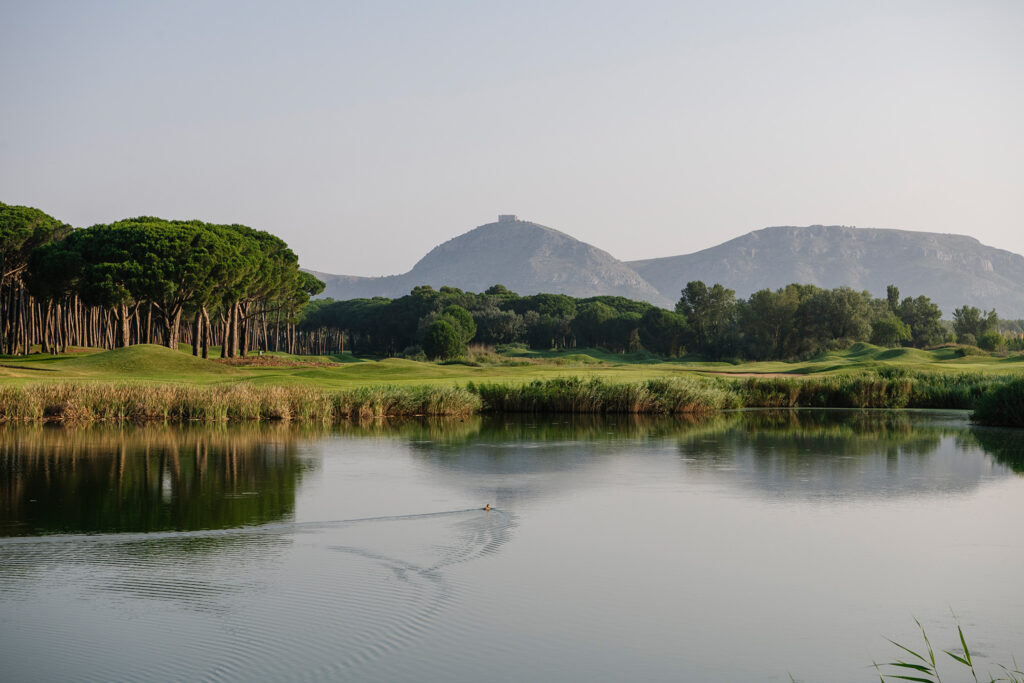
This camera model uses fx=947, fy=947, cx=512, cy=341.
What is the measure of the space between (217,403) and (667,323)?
73536 millimetres

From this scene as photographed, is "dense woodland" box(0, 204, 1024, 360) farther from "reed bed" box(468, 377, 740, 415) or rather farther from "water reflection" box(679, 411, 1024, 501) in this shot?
"water reflection" box(679, 411, 1024, 501)

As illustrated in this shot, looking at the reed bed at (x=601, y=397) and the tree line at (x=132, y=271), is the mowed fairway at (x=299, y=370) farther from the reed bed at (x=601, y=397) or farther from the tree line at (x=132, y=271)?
the tree line at (x=132, y=271)

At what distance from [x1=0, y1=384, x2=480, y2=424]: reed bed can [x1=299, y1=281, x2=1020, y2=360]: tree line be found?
43.0m

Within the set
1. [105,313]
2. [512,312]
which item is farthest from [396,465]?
[512,312]

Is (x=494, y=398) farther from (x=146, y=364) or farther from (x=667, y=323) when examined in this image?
(x=667, y=323)

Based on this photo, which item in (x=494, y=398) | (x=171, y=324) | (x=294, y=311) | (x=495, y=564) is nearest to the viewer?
(x=495, y=564)

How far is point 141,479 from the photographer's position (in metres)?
14.6

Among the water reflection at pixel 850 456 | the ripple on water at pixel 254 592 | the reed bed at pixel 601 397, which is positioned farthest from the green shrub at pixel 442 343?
the ripple on water at pixel 254 592

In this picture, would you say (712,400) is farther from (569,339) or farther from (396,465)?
(569,339)

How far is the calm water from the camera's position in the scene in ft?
22.0

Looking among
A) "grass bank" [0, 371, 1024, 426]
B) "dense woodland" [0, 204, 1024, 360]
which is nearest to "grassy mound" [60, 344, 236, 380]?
"dense woodland" [0, 204, 1024, 360]

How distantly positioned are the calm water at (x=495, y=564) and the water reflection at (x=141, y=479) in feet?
0.26

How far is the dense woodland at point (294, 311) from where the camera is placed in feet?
178

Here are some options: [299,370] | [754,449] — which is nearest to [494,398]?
[754,449]
